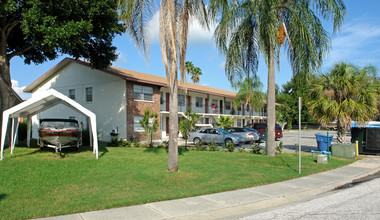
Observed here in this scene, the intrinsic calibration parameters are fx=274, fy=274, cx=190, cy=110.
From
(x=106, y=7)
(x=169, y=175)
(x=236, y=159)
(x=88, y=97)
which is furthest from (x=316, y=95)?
(x=88, y=97)

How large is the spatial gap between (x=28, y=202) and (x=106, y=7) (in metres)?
11.2

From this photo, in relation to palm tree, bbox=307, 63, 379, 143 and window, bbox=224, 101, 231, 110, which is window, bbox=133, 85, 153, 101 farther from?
window, bbox=224, 101, 231, 110

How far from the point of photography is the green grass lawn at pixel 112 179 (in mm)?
6047

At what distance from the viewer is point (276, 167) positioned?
10977 mm

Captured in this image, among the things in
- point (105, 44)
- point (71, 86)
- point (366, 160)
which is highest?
point (105, 44)

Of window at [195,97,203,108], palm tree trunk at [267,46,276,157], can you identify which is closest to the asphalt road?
palm tree trunk at [267,46,276,157]

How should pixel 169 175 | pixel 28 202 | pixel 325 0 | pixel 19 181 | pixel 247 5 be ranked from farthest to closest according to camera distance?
pixel 247 5 → pixel 325 0 → pixel 169 175 → pixel 19 181 → pixel 28 202

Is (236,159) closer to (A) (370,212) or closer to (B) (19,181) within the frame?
(A) (370,212)

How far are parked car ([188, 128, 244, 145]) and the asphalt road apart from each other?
37.5 feet

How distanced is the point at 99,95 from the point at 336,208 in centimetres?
2201

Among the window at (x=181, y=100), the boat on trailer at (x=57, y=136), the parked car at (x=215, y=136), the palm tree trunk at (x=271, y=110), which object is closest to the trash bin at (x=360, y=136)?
the palm tree trunk at (x=271, y=110)

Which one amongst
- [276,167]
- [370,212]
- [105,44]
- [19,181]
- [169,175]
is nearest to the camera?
[370,212]

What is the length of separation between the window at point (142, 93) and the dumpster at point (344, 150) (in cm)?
1553

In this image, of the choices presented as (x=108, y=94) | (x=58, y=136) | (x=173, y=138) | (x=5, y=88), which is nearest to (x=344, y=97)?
(x=173, y=138)
